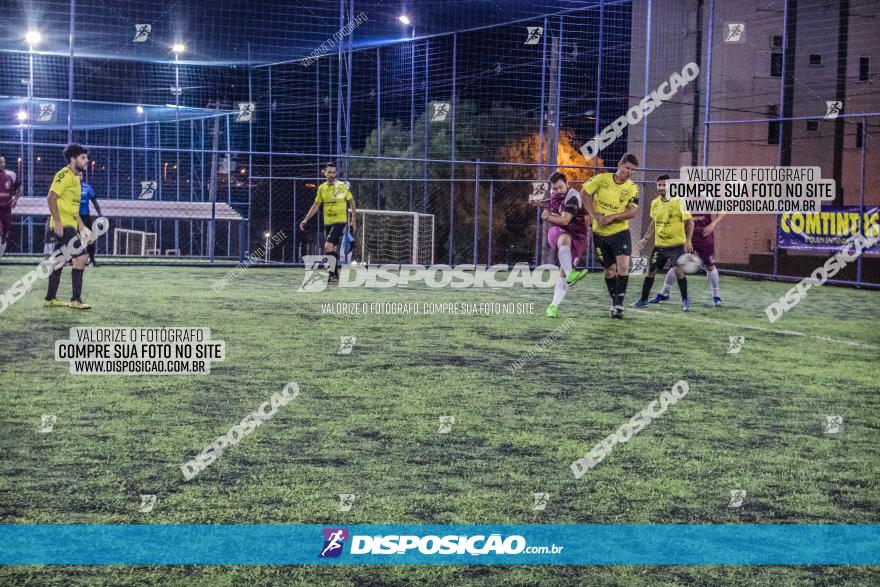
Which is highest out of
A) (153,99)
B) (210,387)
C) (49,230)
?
(153,99)

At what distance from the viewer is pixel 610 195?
12.9 meters

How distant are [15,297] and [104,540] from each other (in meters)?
11.5

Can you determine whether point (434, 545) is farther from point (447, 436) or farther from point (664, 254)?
point (664, 254)

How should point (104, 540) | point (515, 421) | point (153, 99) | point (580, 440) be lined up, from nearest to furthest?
point (104, 540) < point (580, 440) < point (515, 421) < point (153, 99)

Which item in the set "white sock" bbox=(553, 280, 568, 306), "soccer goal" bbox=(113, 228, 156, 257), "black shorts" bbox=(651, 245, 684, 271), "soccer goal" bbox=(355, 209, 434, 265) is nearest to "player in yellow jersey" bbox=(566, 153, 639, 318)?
"white sock" bbox=(553, 280, 568, 306)

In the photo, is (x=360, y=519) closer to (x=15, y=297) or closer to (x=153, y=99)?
(x=15, y=297)

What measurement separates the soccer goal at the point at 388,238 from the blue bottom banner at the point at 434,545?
21.2 meters

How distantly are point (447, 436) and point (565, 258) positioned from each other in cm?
760

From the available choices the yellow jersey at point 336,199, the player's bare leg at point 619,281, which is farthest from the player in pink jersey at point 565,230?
the yellow jersey at point 336,199

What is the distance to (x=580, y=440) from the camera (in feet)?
20.0

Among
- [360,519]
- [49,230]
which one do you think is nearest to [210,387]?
[360,519]

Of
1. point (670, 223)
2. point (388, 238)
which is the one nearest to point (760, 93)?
point (388, 238)

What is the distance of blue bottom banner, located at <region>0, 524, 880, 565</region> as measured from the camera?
12.5ft

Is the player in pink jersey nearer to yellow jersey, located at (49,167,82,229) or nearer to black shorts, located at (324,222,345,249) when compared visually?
yellow jersey, located at (49,167,82,229)
